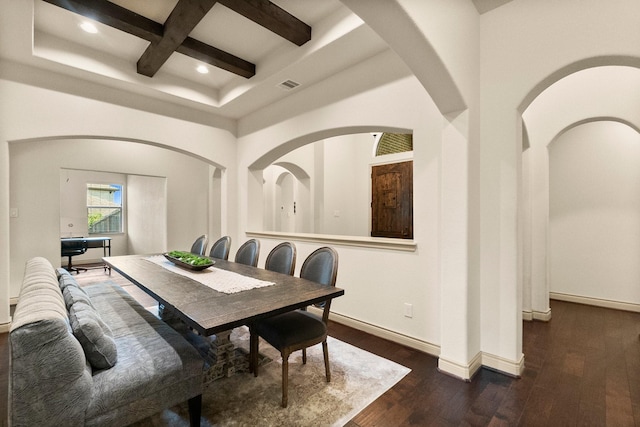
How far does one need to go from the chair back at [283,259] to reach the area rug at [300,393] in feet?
2.39

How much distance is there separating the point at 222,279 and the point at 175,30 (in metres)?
Result: 2.25

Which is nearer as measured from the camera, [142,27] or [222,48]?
[142,27]

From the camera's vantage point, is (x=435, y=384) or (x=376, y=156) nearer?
(x=435, y=384)

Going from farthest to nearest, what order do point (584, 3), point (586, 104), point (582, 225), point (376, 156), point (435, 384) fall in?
point (376, 156)
point (582, 225)
point (586, 104)
point (435, 384)
point (584, 3)

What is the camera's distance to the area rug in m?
1.71

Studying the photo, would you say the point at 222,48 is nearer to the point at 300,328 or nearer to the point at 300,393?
the point at 300,328

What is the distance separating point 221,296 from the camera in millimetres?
1844

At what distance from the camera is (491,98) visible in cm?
230

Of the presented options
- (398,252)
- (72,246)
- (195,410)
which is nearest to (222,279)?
(195,410)

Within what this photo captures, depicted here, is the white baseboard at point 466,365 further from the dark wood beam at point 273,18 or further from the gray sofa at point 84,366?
the dark wood beam at point 273,18

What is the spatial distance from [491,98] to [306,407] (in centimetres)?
261

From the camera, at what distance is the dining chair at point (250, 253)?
3.08m

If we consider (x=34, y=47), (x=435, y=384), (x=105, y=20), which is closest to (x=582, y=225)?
(x=435, y=384)

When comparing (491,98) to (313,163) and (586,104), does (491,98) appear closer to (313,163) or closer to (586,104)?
(586,104)
